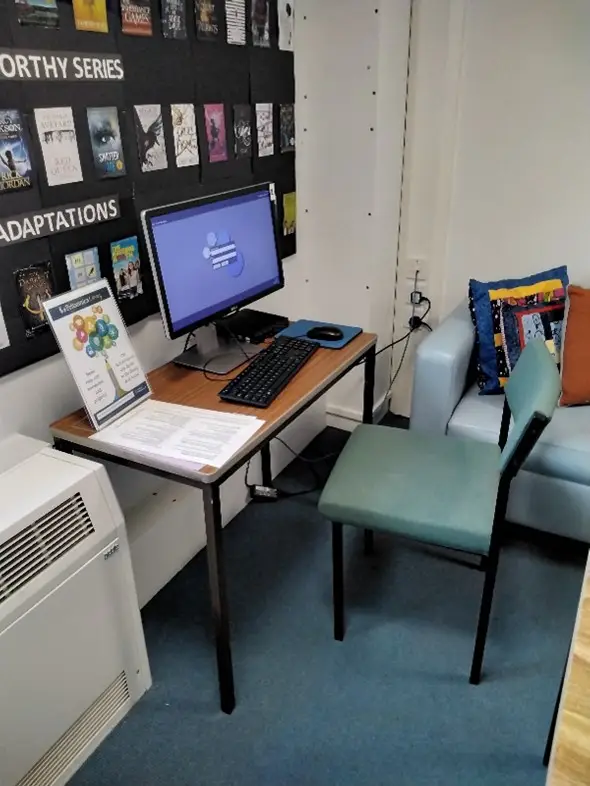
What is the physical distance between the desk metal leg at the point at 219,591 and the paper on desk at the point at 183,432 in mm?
99

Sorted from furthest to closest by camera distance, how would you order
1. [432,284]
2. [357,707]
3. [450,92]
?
[432,284] → [450,92] → [357,707]

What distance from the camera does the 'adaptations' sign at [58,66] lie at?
136cm

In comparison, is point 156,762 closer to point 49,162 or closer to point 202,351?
point 202,351

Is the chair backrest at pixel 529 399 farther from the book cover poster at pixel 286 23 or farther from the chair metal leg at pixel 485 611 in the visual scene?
the book cover poster at pixel 286 23

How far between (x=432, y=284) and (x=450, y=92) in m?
0.76

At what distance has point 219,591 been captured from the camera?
4.96 feet

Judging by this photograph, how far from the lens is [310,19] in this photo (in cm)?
231

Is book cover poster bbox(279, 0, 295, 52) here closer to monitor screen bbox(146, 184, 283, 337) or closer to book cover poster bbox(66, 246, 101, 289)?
monitor screen bbox(146, 184, 283, 337)

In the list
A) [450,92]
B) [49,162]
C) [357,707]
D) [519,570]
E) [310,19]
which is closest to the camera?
[49,162]

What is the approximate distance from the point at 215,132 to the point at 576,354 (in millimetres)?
1395

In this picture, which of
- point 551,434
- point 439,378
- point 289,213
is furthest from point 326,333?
point 551,434

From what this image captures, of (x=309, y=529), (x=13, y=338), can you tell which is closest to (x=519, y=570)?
(x=309, y=529)

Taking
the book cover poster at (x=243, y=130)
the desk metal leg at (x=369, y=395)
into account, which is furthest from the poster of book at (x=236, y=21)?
the desk metal leg at (x=369, y=395)

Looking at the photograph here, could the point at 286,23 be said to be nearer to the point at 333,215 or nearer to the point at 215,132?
the point at 215,132
